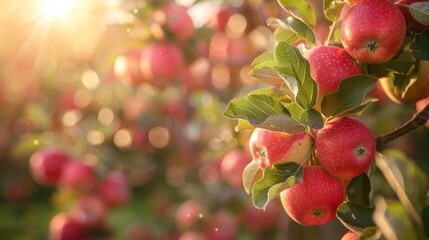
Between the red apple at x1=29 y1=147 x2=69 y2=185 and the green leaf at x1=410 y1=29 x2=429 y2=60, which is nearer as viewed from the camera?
the green leaf at x1=410 y1=29 x2=429 y2=60

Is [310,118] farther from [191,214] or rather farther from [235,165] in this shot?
[191,214]

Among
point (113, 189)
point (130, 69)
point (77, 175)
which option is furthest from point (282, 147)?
point (113, 189)

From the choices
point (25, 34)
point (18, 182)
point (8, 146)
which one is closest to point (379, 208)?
point (25, 34)

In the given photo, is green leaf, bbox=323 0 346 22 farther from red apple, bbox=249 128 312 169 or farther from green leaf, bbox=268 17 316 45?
red apple, bbox=249 128 312 169

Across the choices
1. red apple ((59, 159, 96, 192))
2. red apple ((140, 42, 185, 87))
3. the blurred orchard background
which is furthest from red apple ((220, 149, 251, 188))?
red apple ((59, 159, 96, 192))

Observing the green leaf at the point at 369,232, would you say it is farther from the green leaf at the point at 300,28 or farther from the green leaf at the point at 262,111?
the green leaf at the point at 300,28

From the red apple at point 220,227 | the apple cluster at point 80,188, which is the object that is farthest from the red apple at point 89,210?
the red apple at point 220,227
